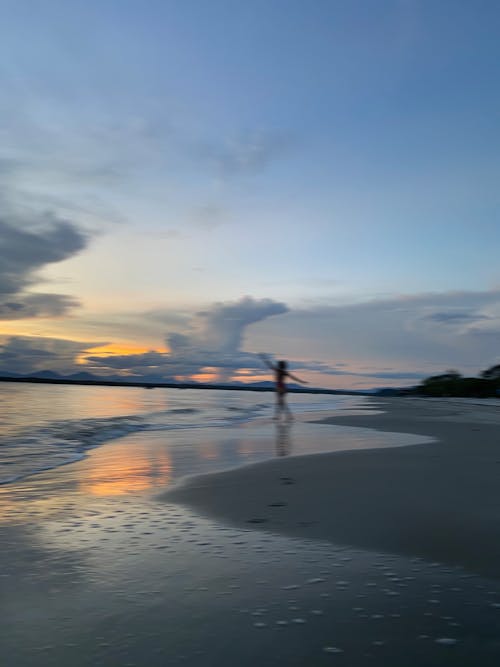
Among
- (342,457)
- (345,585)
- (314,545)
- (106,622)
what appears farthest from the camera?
(342,457)

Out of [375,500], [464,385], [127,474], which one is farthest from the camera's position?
[464,385]

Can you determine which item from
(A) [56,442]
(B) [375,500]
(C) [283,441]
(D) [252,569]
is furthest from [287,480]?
(A) [56,442]

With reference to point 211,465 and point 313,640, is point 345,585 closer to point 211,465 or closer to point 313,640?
point 313,640

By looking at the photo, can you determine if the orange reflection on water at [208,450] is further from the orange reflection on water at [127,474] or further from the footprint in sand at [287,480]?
the footprint in sand at [287,480]

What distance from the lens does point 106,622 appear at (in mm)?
2807

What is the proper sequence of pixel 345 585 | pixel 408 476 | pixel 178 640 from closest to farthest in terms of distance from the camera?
pixel 178 640
pixel 345 585
pixel 408 476

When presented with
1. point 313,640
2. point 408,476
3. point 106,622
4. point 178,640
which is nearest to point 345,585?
point 313,640

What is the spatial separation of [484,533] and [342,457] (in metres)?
4.43

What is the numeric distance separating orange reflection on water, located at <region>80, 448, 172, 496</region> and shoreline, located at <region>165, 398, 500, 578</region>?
528mm

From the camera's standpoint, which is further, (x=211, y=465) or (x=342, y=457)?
(x=342, y=457)

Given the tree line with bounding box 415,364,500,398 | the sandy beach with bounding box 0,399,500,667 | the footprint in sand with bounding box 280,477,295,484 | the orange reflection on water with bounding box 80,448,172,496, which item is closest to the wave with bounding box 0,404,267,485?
the orange reflection on water with bounding box 80,448,172,496

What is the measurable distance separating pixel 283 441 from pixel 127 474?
4891mm

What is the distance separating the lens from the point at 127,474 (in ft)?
24.2

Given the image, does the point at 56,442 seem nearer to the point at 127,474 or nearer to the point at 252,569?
the point at 127,474
